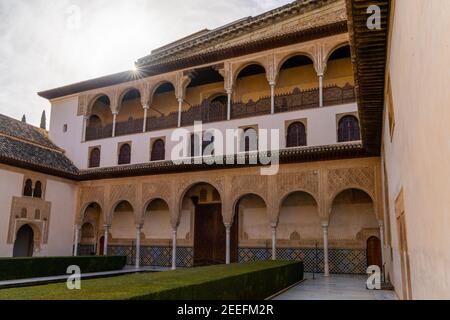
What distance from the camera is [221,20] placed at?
1024 inches

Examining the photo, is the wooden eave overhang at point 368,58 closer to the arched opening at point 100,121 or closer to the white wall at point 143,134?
the white wall at point 143,134

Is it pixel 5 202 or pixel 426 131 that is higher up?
pixel 5 202

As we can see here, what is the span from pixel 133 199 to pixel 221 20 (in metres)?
12.7

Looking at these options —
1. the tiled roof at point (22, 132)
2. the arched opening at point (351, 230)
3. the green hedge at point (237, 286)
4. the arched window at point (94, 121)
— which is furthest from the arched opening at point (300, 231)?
the tiled roof at point (22, 132)

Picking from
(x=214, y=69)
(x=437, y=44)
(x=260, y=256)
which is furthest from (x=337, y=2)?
(x=437, y=44)

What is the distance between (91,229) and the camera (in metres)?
22.6

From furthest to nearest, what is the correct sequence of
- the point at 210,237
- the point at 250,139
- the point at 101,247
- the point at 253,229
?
the point at 101,247, the point at 210,237, the point at 253,229, the point at 250,139

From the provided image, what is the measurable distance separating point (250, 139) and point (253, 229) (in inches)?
157

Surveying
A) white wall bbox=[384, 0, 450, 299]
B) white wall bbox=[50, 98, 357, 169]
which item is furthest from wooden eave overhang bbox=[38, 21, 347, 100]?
white wall bbox=[384, 0, 450, 299]

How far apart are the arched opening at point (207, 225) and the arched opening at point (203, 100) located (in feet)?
10.5

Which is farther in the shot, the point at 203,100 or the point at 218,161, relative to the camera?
the point at 203,100

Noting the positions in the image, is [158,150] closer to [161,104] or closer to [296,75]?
[161,104]

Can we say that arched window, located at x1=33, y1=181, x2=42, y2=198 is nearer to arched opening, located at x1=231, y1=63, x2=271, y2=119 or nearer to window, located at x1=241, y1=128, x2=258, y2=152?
arched opening, located at x1=231, y1=63, x2=271, y2=119

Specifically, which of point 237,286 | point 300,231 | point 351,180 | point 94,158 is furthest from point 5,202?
point 351,180
